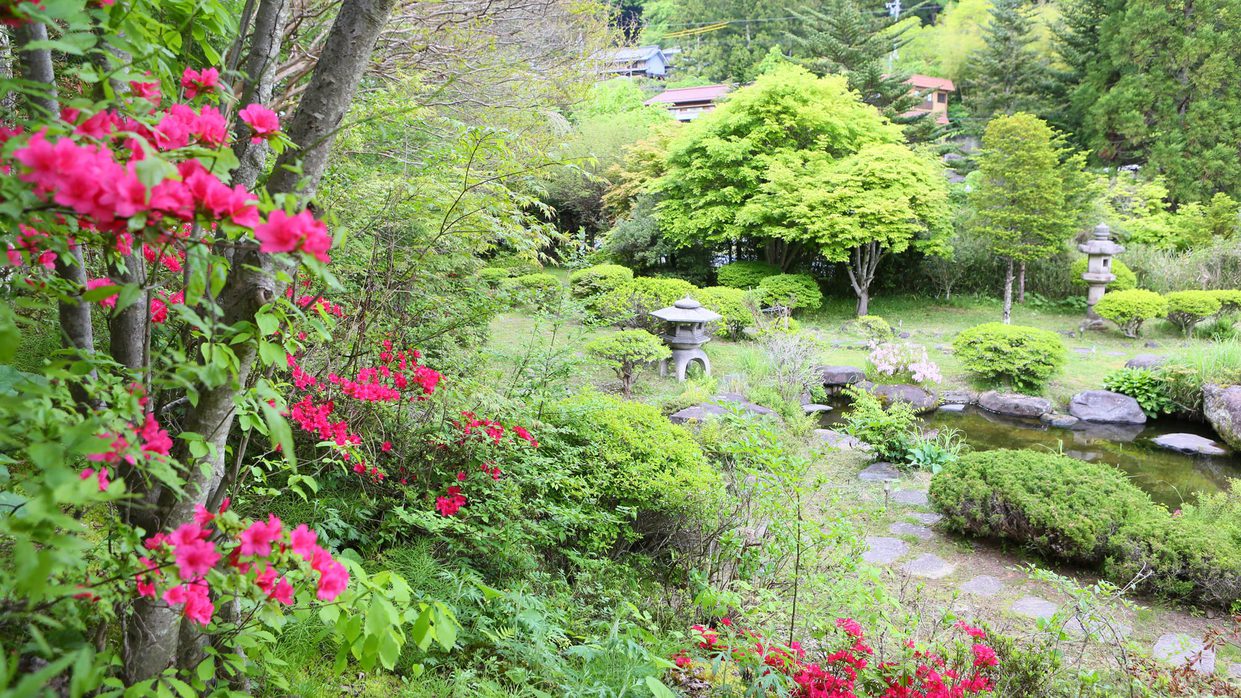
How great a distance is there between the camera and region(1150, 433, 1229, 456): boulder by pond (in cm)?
591

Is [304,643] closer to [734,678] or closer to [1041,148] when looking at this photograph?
[734,678]

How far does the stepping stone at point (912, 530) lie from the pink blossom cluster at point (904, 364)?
3.28 meters

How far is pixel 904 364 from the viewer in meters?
7.55

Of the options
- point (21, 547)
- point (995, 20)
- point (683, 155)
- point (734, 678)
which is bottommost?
point (734, 678)

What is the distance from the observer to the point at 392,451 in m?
2.57

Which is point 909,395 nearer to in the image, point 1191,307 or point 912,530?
point 912,530

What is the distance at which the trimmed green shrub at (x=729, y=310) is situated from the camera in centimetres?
959

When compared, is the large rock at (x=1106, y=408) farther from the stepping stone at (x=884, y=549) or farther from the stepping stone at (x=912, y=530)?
the stepping stone at (x=884, y=549)

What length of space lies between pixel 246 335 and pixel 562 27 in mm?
6163

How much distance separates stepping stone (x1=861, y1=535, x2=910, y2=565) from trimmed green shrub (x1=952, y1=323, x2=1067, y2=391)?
165 inches

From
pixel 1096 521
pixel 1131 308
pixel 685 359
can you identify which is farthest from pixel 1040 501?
pixel 1131 308

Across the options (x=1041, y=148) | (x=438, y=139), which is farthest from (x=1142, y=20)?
(x=438, y=139)

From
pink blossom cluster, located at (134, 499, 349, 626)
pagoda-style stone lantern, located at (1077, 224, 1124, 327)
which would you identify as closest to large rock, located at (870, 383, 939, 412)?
pagoda-style stone lantern, located at (1077, 224, 1124, 327)

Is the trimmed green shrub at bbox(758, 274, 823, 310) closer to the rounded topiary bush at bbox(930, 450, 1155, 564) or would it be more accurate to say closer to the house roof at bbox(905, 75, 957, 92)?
the rounded topiary bush at bbox(930, 450, 1155, 564)
